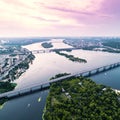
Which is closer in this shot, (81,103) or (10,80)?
(81,103)

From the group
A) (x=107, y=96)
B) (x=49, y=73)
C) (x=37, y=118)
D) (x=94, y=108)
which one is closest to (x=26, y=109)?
(x=37, y=118)

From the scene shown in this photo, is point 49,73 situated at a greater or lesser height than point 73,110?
lesser

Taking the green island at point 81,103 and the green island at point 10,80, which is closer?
the green island at point 81,103

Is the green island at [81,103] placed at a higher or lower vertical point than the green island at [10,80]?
Answer: higher

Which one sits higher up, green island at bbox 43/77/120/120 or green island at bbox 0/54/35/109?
green island at bbox 43/77/120/120

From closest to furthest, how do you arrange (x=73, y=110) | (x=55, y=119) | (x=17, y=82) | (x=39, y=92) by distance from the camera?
(x=55, y=119) < (x=73, y=110) < (x=39, y=92) < (x=17, y=82)

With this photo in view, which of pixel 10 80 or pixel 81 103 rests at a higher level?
pixel 81 103

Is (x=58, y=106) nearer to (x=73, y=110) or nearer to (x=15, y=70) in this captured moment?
(x=73, y=110)

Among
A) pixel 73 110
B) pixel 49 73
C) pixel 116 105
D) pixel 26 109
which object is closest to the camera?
pixel 73 110
